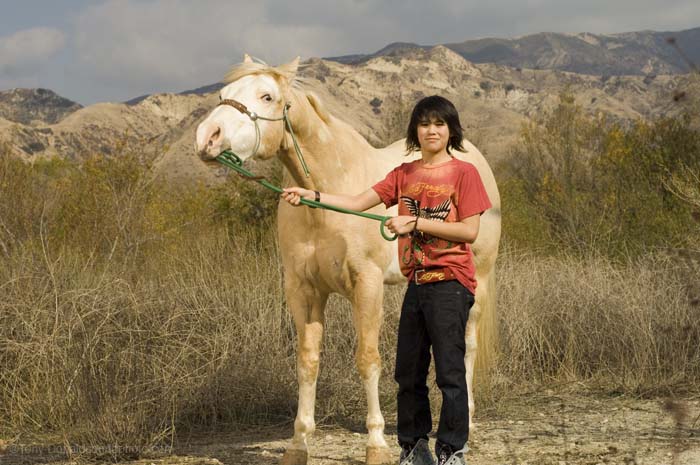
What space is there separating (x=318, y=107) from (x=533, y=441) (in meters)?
2.64

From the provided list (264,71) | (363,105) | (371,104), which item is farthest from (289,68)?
(371,104)

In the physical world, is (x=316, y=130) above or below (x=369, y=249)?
above

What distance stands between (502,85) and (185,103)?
114ft

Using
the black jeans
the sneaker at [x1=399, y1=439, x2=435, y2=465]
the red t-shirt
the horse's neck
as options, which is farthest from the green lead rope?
the sneaker at [x1=399, y1=439, x2=435, y2=465]

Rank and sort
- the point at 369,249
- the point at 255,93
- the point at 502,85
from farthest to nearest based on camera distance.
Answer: the point at 502,85 → the point at 369,249 → the point at 255,93

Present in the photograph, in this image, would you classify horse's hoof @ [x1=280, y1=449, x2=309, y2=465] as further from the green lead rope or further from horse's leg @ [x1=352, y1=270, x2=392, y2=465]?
the green lead rope

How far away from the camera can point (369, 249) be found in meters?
5.20

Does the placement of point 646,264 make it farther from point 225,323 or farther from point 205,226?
point 205,226

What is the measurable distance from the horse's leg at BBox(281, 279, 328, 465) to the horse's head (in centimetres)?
91

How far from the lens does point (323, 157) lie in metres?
5.30

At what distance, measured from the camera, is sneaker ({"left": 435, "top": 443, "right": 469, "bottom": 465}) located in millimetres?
4102

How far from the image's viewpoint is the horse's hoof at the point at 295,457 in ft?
16.9

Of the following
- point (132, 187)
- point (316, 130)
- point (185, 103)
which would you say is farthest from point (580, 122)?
point (185, 103)

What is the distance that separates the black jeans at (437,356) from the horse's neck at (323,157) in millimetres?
1236
